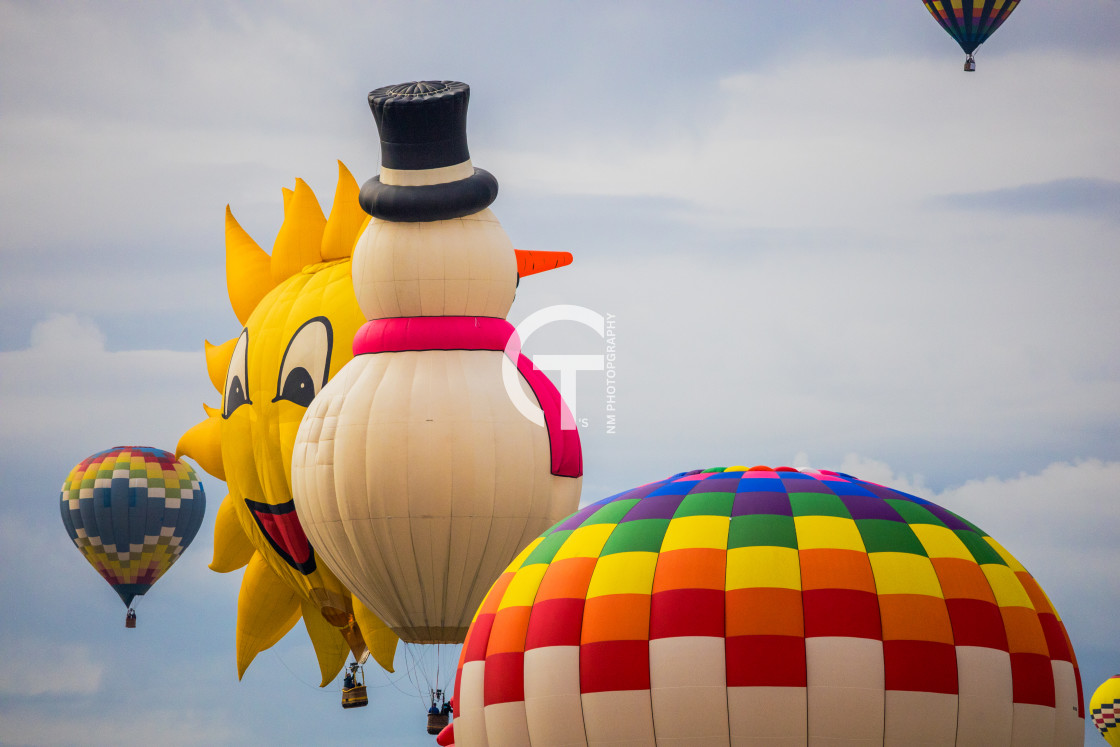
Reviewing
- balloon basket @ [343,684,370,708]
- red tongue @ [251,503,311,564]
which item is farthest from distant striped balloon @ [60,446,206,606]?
red tongue @ [251,503,311,564]

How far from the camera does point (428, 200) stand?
1664 centimetres

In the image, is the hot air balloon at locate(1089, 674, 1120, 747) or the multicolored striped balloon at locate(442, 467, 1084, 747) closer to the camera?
the multicolored striped balloon at locate(442, 467, 1084, 747)

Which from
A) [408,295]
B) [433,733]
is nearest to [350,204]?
[408,295]

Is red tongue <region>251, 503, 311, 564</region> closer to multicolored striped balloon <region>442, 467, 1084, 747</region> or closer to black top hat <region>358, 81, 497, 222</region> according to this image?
black top hat <region>358, 81, 497, 222</region>

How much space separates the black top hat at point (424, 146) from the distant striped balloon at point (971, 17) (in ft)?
36.4

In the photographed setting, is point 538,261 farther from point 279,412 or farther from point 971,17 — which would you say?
point 971,17

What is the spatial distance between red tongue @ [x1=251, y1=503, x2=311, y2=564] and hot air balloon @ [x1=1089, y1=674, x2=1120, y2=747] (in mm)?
15489

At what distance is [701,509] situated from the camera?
448 inches

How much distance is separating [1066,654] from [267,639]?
1028 cm

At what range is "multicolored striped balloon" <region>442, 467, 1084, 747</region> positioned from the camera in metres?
10.4

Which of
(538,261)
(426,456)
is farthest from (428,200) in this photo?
(426,456)

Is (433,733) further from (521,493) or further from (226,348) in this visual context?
(226,348)

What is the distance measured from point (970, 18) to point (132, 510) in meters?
13.3

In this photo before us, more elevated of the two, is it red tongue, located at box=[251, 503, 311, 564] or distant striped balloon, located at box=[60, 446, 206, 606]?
red tongue, located at box=[251, 503, 311, 564]
